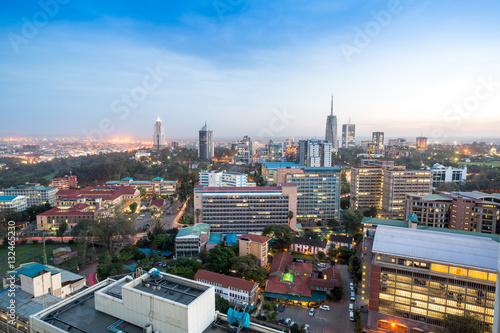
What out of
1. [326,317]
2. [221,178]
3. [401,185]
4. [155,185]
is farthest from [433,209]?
[155,185]

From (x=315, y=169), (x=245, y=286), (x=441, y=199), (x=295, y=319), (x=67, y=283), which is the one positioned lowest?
(x=295, y=319)

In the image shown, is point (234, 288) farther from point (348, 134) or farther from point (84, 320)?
point (348, 134)

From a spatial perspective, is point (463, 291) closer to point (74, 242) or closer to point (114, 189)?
point (74, 242)

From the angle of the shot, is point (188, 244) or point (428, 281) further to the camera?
point (188, 244)

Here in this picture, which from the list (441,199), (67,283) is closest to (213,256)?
(67,283)

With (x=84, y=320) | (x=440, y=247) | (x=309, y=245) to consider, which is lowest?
(x=309, y=245)

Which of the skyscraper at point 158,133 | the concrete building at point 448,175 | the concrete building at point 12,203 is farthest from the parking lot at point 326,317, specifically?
the skyscraper at point 158,133

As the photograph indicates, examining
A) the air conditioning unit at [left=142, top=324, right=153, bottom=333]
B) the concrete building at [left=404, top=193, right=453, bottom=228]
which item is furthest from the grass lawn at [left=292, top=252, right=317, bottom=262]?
the air conditioning unit at [left=142, top=324, right=153, bottom=333]

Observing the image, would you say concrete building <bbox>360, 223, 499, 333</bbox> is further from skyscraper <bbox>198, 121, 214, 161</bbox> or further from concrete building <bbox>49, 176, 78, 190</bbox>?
skyscraper <bbox>198, 121, 214, 161</bbox>
